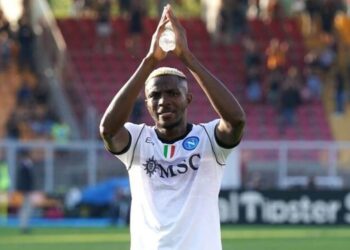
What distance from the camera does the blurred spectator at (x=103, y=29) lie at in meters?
37.8

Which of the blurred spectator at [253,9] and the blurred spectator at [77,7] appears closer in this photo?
the blurred spectator at [77,7]

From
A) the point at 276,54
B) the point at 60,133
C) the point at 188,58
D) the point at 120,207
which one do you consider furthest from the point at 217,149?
the point at 276,54

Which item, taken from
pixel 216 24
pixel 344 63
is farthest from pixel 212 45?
pixel 344 63

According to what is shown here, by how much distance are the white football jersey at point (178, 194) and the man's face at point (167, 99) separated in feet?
0.66

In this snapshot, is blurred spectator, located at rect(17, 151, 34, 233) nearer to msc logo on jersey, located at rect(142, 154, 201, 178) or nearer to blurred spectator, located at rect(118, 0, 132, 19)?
blurred spectator, located at rect(118, 0, 132, 19)

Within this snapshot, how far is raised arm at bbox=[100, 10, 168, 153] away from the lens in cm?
708

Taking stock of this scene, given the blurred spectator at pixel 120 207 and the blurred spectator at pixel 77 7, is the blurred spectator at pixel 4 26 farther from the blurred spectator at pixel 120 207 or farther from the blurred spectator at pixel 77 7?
the blurred spectator at pixel 120 207

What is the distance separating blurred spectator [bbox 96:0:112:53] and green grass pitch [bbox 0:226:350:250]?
401 inches

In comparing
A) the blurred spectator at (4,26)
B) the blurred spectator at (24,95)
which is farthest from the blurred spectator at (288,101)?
the blurred spectator at (4,26)

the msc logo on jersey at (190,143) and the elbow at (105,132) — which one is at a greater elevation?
the elbow at (105,132)

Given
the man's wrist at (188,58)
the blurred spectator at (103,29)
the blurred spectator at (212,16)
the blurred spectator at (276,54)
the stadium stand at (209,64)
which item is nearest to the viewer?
the man's wrist at (188,58)

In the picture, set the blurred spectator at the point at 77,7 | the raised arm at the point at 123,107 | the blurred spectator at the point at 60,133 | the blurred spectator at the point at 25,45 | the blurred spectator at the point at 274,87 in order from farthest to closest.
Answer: the blurred spectator at the point at 77,7, the blurred spectator at the point at 274,87, the blurred spectator at the point at 25,45, the blurred spectator at the point at 60,133, the raised arm at the point at 123,107

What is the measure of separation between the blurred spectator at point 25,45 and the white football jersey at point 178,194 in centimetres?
2875

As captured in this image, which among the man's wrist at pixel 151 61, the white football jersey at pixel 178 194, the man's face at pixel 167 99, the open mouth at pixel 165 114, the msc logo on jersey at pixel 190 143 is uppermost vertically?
the man's wrist at pixel 151 61
